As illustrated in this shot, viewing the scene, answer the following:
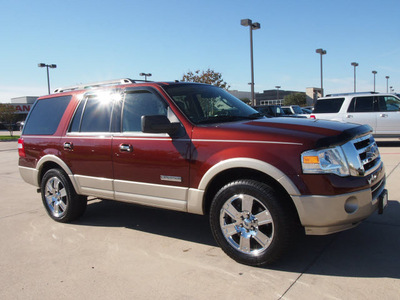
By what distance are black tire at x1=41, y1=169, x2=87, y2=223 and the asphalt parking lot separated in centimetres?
16

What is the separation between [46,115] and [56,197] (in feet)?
4.26

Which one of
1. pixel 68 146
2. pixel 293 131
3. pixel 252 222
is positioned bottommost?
pixel 252 222

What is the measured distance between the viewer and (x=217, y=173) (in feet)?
11.7

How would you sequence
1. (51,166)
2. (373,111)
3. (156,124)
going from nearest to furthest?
1. (156,124)
2. (51,166)
3. (373,111)

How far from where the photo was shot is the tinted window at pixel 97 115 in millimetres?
4684

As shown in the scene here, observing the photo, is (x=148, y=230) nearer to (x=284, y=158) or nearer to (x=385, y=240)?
(x=284, y=158)

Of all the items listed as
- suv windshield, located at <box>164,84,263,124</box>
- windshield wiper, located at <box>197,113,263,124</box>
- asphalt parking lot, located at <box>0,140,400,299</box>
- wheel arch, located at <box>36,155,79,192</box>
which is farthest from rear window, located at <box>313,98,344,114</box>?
wheel arch, located at <box>36,155,79,192</box>

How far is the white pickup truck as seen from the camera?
12.3 m

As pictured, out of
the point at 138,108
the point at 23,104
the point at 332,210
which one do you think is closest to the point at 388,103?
the point at 138,108

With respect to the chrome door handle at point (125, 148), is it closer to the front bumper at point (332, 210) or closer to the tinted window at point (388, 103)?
the front bumper at point (332, 210)

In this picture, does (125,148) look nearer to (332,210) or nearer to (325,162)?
(325,162)

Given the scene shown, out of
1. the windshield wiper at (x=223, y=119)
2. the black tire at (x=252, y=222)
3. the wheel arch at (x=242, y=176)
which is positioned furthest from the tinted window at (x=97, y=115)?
the black tire at (x=252, y=222)

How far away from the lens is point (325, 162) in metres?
3.13

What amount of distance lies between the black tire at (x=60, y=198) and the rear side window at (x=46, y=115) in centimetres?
69
